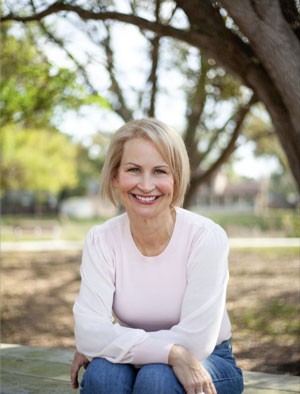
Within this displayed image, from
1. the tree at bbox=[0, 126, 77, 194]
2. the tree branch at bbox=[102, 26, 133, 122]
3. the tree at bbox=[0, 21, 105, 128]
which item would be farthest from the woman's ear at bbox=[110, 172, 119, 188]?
the tree at bbox=[0, 126, 77, 194]

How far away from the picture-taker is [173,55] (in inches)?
321

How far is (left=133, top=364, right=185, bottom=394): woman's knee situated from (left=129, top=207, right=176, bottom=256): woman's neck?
467 mm

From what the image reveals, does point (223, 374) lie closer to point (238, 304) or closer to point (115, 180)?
point (115, 180)

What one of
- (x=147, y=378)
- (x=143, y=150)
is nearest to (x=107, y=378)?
(x=147, y=378)

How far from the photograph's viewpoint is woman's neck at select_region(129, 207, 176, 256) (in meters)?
2.12

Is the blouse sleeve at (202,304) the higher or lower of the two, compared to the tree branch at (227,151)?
lower

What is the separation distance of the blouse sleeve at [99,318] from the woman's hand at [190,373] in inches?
2.1

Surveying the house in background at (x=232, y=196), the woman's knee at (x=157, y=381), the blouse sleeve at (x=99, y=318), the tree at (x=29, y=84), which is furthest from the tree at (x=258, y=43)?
the house in background at (x=232, y=196)

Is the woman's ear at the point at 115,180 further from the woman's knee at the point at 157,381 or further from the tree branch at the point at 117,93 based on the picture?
the tree branch at the point at 117,93

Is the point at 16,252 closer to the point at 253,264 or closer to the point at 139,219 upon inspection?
the point at 253,264

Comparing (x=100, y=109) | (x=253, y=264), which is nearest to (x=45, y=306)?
(x=100, y=109)

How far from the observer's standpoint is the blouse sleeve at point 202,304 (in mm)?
1902

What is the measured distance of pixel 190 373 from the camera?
182 cm

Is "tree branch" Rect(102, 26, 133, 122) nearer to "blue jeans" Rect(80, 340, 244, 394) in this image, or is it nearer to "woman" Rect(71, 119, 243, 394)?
"woman" Rect(71, 119, 243, 394)
